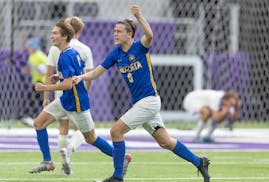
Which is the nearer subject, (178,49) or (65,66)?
(65,66)

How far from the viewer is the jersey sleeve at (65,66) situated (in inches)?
462

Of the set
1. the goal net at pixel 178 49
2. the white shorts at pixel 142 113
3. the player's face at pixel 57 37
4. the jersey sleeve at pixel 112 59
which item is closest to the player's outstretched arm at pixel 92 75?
the jersey sleeve at pixel 112 59

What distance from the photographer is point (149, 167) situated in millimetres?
13820

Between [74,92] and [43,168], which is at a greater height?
[74,92]

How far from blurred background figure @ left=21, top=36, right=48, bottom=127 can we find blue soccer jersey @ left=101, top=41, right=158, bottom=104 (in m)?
10.5

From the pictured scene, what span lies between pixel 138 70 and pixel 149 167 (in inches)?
109

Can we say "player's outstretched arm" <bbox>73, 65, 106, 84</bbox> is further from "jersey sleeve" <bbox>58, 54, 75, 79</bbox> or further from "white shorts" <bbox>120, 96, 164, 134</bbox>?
"white shorts" <bbox>120, 96, 164, 134</bbox>

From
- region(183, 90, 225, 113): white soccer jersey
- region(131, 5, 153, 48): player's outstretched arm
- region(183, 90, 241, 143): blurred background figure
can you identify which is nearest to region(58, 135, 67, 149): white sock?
region(131, 5, 153, 48): player's outstretched arm

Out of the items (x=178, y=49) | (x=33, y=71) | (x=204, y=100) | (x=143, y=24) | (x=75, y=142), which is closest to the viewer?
(x=143, y=24)

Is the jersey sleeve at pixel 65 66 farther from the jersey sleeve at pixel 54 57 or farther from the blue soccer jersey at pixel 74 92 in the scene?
the jersey sleeve at pixel 54 57

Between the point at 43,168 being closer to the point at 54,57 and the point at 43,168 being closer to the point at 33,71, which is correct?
the point at 54,57

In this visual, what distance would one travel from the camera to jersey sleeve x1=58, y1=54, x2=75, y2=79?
11.7 meters

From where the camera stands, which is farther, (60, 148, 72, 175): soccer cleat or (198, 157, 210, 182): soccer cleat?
(60, 148, 72, 175): soccer cleat

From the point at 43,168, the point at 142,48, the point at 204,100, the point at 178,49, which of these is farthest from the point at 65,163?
the point at 178,49
